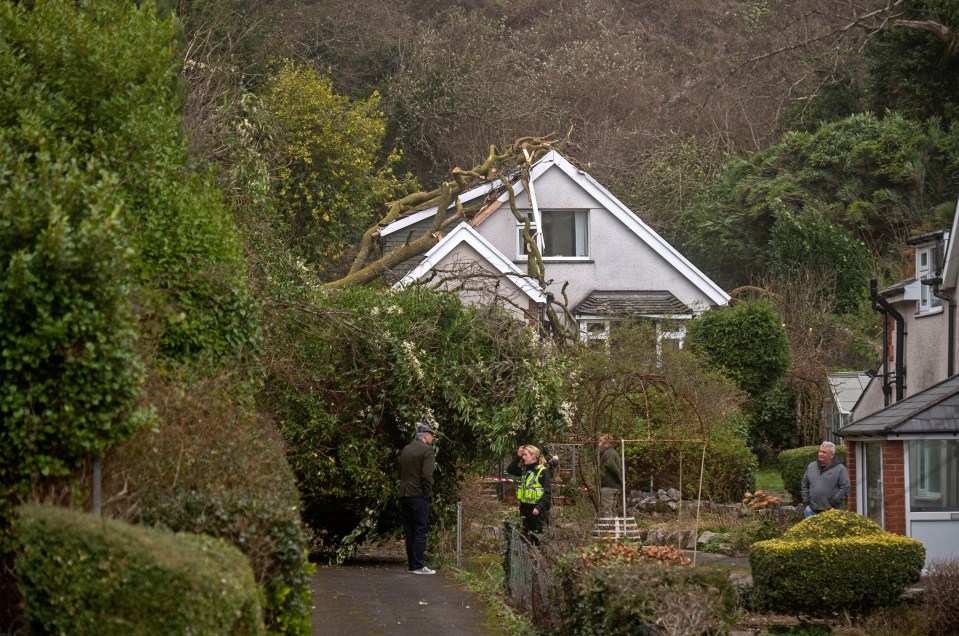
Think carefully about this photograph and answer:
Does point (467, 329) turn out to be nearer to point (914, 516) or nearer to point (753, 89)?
point (914, 516)

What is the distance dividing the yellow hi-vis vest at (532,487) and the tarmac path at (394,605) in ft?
4.59

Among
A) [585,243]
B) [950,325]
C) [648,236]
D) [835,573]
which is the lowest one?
[835,573]

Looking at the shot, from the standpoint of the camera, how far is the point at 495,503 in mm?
20562

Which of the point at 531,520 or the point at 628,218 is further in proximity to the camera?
the point at 628,218

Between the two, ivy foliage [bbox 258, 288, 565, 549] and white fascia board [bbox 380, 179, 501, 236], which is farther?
white fascia board [bbox 380, 179, 501, 236]

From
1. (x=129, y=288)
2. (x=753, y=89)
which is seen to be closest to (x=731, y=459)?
(x=129, y=288)

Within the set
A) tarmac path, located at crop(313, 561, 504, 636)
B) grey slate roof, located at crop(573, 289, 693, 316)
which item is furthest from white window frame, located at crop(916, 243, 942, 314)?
tarmac path, located at crop(313, 561, 504, 636)

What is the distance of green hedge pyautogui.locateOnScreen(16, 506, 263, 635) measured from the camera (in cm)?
606

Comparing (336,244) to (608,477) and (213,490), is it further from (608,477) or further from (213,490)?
(213,490)

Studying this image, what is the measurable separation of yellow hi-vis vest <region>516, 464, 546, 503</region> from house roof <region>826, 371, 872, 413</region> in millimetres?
15454

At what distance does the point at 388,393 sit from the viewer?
51.6 feet

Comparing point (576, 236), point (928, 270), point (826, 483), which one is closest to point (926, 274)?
point (928, 270)

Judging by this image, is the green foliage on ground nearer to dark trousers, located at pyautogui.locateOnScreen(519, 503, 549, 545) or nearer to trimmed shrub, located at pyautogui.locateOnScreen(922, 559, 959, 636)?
dark trousers, located at pyautogui.locateOnScreen(519, 503, 549, 545)

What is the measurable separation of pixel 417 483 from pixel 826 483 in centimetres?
571
